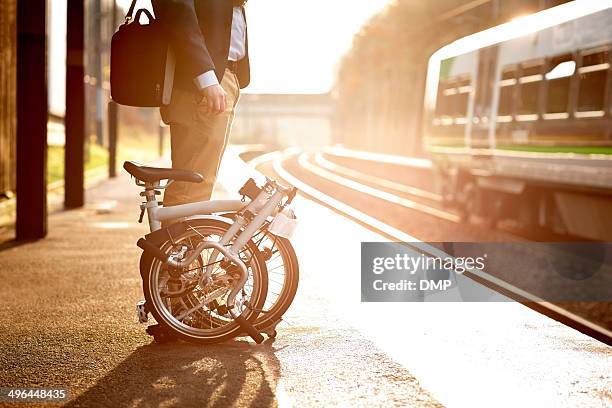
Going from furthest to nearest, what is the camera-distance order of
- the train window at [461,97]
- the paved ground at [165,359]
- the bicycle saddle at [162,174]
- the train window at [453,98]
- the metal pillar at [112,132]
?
the metal pillar at [112,132]
the train window at [453,98]
the train window at [461,97]
the bicycle saddle at [162,174]
the paved ground at [165,359]

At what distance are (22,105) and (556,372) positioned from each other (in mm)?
6256

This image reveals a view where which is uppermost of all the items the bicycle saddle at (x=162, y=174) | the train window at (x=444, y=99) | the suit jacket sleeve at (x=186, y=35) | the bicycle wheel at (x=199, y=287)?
the suit jacket sleeve at (x=186, y=35)

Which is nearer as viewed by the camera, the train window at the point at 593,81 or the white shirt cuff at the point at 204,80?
the white shirt cuff at the point at 204,80

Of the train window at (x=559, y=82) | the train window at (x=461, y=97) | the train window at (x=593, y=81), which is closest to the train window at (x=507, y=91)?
the train window at (x=559, y=82)

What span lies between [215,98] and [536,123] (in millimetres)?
10065

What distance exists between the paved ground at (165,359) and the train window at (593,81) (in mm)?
6302

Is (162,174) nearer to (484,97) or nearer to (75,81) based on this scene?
(75,81)

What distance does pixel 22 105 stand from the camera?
29.7 feet

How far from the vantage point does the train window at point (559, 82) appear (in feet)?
42.0

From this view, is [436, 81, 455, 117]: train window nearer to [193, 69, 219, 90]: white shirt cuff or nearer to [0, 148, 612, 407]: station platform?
[0, 148, 612, 407]: station platform

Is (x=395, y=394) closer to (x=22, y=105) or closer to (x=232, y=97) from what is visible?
(x=232, y=97)

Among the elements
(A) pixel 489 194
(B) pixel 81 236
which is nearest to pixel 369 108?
(A) pixel 489 194

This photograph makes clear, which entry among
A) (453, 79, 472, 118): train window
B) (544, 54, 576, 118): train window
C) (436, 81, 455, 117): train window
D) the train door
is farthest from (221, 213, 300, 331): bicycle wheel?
(436, 81, 455, 117): train window

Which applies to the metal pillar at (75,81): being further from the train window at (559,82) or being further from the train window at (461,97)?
the train window at (461,97)
